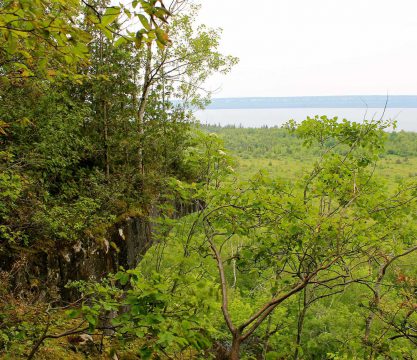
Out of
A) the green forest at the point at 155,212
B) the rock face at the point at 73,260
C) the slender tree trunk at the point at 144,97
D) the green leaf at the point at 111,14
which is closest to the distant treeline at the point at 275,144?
the slender tree trunk at the point at 144,97

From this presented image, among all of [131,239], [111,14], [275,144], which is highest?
[111,14]

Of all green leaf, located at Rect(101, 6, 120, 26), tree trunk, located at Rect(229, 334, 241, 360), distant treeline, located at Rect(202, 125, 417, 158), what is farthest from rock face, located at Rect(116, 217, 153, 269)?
distant treeline, located at Rect(202, 125, 417, 158)

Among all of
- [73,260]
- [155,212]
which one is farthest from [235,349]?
[155,212]

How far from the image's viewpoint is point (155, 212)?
40.4 ft

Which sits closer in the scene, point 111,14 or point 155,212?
point 111,14

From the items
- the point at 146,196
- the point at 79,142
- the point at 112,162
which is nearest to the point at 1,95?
the point at 79,142

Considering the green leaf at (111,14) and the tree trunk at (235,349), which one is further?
the tree trunk at (235,349)

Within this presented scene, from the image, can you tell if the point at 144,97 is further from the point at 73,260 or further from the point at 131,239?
the point at 73,260

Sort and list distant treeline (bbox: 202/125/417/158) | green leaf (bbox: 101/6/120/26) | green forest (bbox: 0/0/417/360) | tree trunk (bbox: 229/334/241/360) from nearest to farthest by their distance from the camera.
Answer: green leaf (bbox: 101/6/120/26)
green forest (bbox: 0/0/417/360)
tree trunk (bbox: 229/334/241/360)
distant treeline (bbox: 202/125/417/158)

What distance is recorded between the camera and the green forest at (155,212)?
276 centimetres

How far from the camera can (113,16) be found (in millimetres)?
1927

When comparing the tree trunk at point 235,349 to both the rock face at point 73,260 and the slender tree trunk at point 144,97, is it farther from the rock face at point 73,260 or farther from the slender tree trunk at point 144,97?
the slender tree trunk at point 144,97

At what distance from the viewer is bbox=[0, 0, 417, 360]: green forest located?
9.05ft

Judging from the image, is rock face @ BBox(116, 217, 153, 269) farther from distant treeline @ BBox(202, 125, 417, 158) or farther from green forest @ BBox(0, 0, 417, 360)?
distant treeline @ BBox(202, 125, 417, 158)
